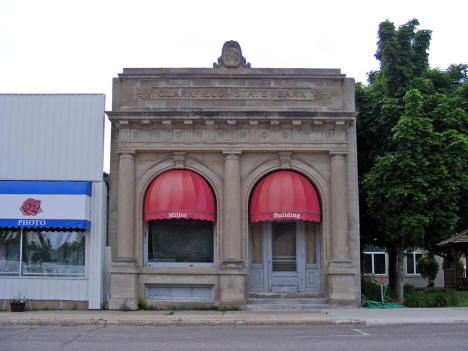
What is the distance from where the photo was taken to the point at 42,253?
752 inches

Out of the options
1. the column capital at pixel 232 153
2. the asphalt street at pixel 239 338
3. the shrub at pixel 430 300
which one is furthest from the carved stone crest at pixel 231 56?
the shrub at pixel 430 300

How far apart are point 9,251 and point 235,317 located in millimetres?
8409

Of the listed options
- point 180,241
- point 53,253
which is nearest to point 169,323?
point 180,241

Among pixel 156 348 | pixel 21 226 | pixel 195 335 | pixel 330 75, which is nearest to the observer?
pixel 156 348

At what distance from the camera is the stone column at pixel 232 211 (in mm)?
18844

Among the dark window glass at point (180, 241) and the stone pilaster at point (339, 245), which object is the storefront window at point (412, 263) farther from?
the dark window glass at point (180, 241)

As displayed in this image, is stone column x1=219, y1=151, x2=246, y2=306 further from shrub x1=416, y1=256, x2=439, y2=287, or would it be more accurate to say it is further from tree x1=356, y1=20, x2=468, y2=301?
shrub x1=416, y1=256, x2=439, y2=287

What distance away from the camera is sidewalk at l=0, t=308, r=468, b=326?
1535cm

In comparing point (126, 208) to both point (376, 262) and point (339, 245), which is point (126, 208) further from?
point (376, 262)

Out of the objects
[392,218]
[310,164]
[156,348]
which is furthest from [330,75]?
[156,348]

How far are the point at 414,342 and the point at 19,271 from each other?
1320 centimetres

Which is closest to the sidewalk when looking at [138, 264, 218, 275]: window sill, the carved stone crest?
[138, 264, 218, 275]: window sill

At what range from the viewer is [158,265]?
19.4 meters

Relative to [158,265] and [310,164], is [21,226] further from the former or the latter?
[310,164]
